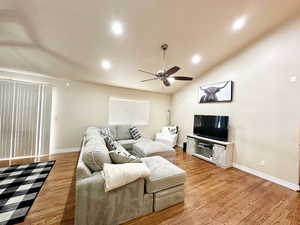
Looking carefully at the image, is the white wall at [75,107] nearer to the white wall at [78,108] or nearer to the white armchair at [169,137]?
the white wall at [78,108]

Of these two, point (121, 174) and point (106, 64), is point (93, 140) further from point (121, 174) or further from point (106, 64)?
point (106, 64)

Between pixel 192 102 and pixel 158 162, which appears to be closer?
pixel 158 162

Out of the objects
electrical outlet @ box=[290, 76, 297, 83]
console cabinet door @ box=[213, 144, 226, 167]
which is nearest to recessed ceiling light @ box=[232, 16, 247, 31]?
electrical outlet @ box=[290, 76, 297, 83]

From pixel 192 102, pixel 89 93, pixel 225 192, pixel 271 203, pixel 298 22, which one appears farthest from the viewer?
pixel 192 102

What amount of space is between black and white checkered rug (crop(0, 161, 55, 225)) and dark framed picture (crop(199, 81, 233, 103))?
4.77 meters

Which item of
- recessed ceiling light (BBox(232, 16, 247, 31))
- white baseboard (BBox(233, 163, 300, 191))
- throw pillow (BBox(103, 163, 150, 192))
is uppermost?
recessed ceiling light (BBox(232, 16, 247, 31))

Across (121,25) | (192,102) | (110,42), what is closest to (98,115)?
(110,42)

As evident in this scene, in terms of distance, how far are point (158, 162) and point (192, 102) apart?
3.34m

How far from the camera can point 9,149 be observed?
354cm

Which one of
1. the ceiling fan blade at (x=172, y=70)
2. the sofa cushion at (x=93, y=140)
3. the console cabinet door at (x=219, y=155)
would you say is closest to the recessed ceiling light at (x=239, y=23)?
the ceiling fan blade at (x=172, y=70)

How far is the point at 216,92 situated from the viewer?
165 inches

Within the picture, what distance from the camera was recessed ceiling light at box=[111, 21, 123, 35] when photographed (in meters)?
2.52

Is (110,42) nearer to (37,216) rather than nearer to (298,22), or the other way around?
(37,216)

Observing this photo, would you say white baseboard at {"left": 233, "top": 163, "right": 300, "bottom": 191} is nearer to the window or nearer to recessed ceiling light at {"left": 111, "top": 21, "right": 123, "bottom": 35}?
the window
